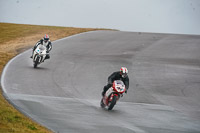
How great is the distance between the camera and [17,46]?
3188 centimetres

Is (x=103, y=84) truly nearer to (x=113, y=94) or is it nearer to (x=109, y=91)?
(x=109, y=91)

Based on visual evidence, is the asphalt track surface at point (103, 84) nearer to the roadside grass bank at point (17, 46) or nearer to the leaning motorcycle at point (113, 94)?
the leaning motorcycle at point (113, 94)

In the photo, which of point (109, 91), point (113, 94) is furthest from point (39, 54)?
point (113, 94)

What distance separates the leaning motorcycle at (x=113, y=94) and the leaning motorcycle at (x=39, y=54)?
8.46 m

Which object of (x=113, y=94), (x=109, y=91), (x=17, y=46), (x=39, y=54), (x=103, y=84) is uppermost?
(x=17, y=46)

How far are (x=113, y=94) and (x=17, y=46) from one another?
65.9 ft

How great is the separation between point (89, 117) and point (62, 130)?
199 cm

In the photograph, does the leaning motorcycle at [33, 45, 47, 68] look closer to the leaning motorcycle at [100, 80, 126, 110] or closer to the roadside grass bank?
the roadside grass bank

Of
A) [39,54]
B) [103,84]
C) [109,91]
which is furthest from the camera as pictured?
[39,54]

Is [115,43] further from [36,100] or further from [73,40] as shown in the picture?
[36,100]

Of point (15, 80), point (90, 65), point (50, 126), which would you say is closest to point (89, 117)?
point (50, 126)

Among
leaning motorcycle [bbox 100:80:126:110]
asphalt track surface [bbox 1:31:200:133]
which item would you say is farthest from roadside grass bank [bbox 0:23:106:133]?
leaning motorcycle [bbox 100:80:126:110]

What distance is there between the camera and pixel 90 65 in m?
24.2

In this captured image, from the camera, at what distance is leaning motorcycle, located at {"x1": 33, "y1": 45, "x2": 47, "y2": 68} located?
21422 mm
